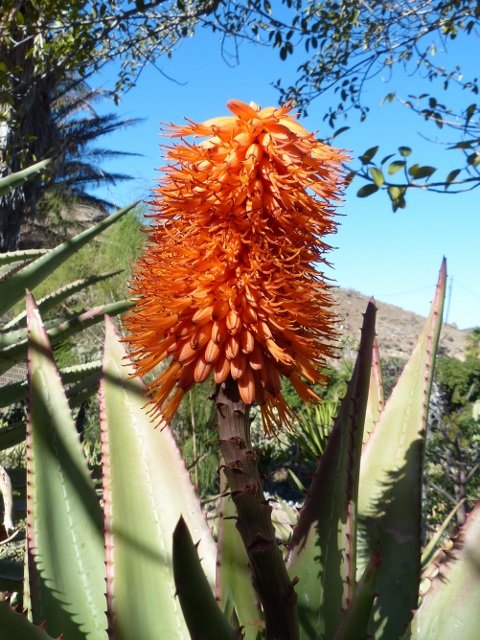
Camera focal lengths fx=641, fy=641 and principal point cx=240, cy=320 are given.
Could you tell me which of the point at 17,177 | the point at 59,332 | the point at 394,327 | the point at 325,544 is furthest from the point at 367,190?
the point at 394,327

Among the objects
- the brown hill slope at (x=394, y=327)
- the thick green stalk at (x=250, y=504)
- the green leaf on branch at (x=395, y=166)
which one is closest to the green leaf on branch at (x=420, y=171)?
the green leaf on branch at (x=395, y=166)

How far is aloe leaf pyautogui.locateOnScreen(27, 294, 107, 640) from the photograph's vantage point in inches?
44.0

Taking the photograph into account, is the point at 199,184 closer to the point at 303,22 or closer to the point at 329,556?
the point at 329,556

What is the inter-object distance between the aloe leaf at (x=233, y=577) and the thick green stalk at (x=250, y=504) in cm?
20

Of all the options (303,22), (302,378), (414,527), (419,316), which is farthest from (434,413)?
(419,316)

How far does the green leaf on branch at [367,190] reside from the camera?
6.96 feet

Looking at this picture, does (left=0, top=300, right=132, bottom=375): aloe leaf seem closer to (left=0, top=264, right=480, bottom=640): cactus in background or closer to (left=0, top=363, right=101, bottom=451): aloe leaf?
(left=0, top=363, right=101, bottom=451): aloe leaf

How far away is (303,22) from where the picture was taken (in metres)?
4.80

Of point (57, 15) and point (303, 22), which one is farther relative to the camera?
point (303, 22)

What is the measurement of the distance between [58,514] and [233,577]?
1.17 feet

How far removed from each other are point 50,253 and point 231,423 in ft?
5.32

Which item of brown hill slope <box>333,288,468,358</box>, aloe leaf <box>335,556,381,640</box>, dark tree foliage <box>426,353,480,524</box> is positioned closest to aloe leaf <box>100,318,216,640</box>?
aloe leaf <box>335,556,381,640</box>

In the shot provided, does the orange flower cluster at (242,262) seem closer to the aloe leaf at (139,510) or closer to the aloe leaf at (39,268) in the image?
the aloe leaf at (139,510)

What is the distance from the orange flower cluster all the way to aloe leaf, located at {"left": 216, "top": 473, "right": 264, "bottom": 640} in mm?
258
